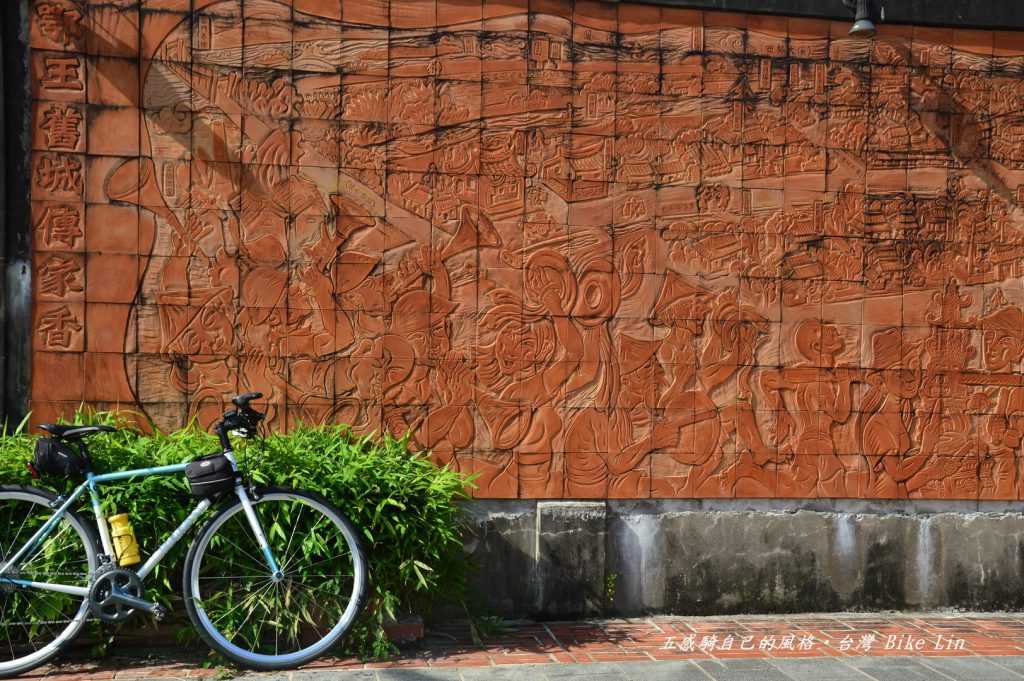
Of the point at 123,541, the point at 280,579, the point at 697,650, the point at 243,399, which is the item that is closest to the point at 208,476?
the point at 243,399

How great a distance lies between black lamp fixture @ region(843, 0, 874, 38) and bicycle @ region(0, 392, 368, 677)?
14.5 feet

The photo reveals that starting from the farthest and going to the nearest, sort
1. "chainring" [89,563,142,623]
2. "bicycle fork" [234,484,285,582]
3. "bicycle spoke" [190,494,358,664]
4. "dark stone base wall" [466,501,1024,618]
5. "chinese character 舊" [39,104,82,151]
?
1. "dark stone base wall" [466,501,1024,618]
2. "chinese character 舊" [39,104,82,151]
3. "bicycle spoke" [190,494,358,664]
4. "bicycle fork" [234,484,285,582]
5. "chainring" [89,563,142,623]

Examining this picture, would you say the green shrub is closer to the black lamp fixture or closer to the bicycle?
the bicycle

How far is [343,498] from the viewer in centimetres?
533

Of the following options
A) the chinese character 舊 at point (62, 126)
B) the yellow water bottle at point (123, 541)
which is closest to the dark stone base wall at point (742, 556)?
the yellow water bottle at point (123, 541)

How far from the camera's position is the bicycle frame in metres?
4.87

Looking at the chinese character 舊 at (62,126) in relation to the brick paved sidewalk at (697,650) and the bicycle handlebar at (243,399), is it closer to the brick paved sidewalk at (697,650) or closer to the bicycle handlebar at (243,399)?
the bicycle handlebar at (243,399)

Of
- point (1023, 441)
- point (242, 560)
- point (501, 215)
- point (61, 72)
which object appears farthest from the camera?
point (1023, 441)

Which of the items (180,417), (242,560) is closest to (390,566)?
(242,560)

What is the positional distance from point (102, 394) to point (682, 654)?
3790 mm

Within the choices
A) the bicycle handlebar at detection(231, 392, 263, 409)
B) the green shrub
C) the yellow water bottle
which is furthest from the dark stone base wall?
the yellow water bottle

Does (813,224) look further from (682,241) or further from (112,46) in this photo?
(112,46)

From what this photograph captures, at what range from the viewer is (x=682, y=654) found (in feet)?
17.9

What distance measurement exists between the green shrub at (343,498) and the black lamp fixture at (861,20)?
12.7ft
